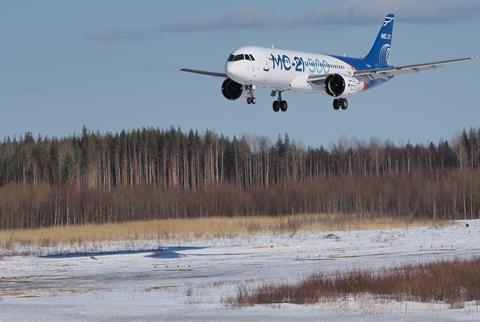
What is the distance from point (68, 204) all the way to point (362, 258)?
220 ft

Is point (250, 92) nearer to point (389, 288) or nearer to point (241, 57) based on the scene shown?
point (241, 57)

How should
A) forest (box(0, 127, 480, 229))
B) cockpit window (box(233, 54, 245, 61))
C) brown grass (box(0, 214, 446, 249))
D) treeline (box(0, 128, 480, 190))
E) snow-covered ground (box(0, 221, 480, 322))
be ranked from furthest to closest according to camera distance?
treeline (box(0, 128, 480, 190))
forest (box(0, 127, 480, 229))
brown grass (box(0, 214, 446, 249))
cockpit window (box(233, 54, 245, 61))
snow-covered ground (box(0, 221, 480, 322))

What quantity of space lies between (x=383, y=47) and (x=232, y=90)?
23582 mm

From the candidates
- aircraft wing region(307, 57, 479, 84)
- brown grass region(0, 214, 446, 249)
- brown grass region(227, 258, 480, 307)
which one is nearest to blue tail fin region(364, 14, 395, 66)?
aircraft wing region(307, 57, 479, 84)

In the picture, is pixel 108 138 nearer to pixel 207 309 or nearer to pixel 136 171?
pixel 136 171

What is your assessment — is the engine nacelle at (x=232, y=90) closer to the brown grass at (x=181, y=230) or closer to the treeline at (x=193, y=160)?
the brown grass at (x=181, y=230)

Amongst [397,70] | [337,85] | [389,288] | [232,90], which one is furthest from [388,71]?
[389,288]

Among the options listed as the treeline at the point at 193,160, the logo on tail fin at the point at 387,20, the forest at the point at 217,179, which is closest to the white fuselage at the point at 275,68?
the logo on tail fin at the point at 387,20

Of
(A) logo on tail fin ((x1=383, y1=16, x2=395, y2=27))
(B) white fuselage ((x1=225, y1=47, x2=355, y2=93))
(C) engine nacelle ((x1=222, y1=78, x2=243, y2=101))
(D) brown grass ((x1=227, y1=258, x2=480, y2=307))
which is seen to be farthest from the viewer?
(A) logo on tail fin ((x1=383, y1=16, x2=395, y2=27))

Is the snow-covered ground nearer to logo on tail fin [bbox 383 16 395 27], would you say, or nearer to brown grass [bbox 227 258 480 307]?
brown grass [bbox 227 258 480 307]

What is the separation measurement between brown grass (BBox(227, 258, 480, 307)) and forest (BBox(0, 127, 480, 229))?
73275 mm

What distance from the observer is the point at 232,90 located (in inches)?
2222

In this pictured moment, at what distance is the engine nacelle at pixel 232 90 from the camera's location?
2216 inches

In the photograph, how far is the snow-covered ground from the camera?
32.6m
